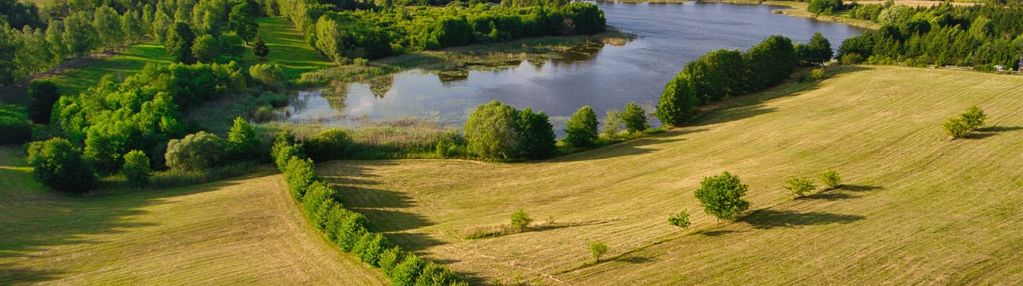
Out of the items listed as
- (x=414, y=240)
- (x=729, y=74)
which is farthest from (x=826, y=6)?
(x=414, y=240)

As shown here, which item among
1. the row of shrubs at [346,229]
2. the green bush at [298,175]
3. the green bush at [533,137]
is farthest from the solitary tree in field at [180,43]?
the green bush at [533,137]

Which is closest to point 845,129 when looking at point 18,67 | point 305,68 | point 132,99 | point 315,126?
point 315,126

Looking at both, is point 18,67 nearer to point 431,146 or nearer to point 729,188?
point 431,146

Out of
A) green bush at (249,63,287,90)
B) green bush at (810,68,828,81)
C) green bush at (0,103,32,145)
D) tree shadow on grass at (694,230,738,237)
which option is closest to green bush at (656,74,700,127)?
green bush at (810,68,828,81)

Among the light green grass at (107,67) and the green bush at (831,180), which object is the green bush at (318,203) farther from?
the light green grass at (107,67)

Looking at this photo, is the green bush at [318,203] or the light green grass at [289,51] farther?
the light green grass at [289,51]

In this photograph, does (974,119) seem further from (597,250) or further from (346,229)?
(346,229)
